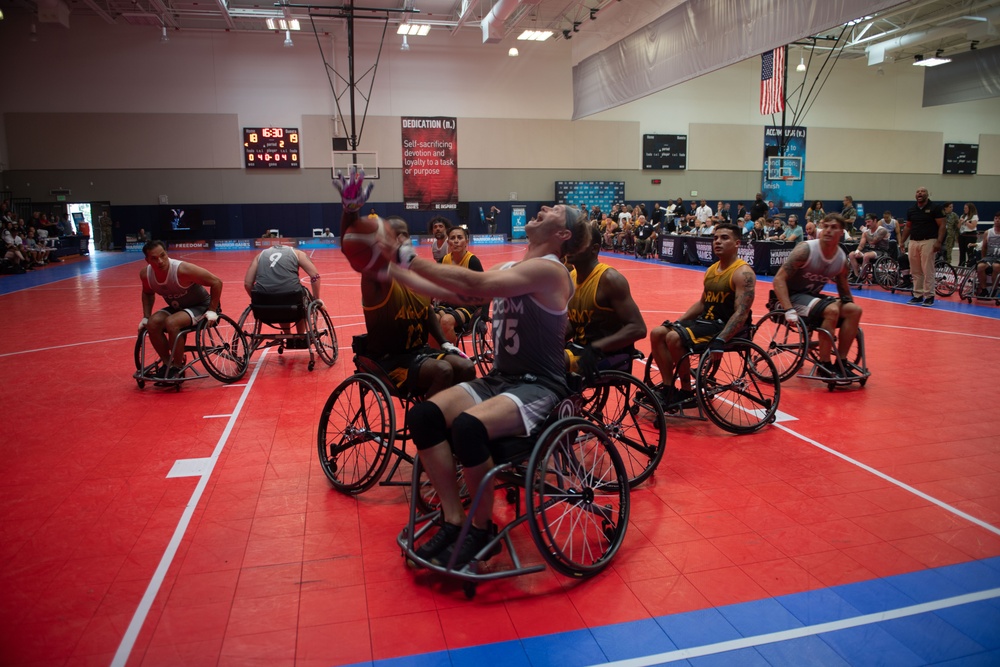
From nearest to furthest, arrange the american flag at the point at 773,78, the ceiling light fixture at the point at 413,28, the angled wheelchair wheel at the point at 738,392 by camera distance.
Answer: the angled wheelchair wheel at the point at 738,392, the american flag at the point at 773,78, the ceiling light fixture at the point at 413,28

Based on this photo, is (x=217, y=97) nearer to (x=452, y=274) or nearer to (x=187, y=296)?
(x=187, y=296)

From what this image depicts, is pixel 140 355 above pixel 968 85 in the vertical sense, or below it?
below

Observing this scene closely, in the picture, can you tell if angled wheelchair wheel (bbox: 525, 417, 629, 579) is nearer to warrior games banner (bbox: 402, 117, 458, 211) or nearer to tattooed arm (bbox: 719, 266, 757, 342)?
tattooed arm (bbox: 719, 266, 757, 342)

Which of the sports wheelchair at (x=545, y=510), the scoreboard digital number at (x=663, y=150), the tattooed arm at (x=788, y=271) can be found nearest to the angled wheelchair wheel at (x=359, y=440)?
the sports wheelchair at (x=545, y=510)

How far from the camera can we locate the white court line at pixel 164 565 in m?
2.55

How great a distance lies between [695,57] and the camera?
1418 centimetres

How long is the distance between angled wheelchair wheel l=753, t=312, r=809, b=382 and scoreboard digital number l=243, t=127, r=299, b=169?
21349 millimetres

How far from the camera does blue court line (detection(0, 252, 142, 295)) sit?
1448 cm

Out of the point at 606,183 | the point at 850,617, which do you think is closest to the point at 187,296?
the point at 850,617

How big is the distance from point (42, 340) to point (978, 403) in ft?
33.6

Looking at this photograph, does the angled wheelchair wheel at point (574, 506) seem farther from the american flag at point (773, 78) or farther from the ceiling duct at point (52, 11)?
the ceiling duct at point (52, 11)

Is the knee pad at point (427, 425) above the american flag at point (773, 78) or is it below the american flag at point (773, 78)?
below

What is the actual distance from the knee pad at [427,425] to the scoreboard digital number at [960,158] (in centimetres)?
3614

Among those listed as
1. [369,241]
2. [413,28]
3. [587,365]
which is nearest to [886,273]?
[587,365]
